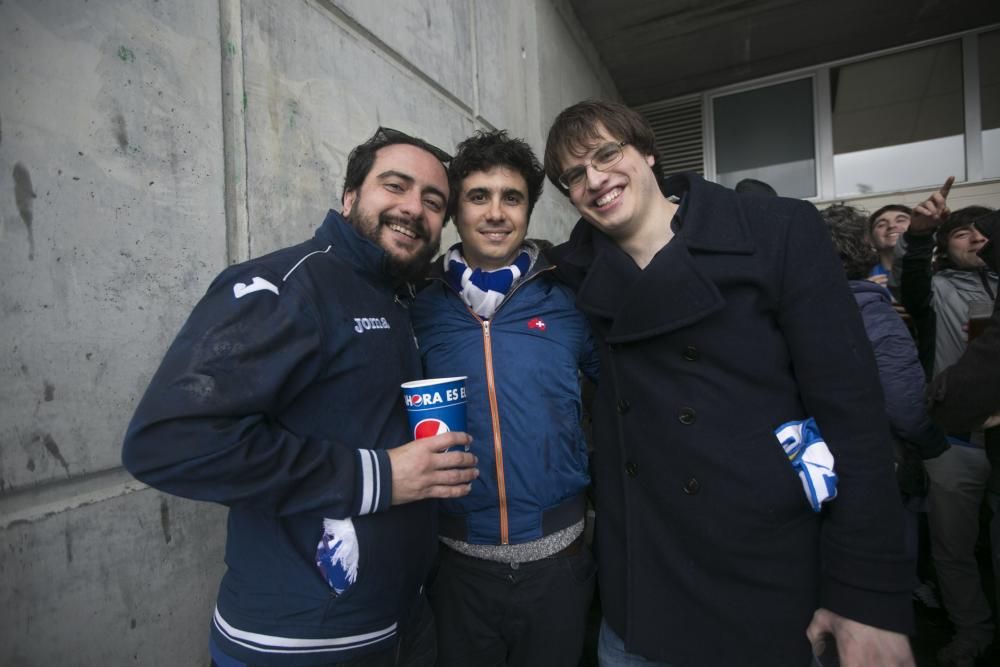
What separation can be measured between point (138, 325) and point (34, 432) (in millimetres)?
356

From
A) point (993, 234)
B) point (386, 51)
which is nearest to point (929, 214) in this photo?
point (993, 234)

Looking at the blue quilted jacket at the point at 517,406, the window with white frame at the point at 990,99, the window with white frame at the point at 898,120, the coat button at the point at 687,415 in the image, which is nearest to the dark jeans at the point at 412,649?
the blue quilted jacket at the point at 517,406

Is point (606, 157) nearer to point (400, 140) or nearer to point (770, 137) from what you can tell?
point (400, 140)

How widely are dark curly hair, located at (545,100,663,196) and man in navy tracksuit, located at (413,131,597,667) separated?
1.50 ft

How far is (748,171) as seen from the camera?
25.5 feet

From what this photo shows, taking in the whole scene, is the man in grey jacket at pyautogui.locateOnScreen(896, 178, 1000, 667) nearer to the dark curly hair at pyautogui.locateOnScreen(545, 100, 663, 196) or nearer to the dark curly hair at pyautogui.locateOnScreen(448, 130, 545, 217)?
the dark curly hair at pyautogui.locateOnScreen(545, 100, 663, 196)

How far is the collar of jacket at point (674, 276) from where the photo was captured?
135 centimetres

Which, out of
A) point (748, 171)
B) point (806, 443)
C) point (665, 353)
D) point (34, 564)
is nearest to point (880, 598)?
point (806, 443)

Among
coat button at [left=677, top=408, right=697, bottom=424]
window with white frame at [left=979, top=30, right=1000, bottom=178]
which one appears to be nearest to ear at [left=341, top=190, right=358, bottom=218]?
coat button at [left=677, top=408, right=697, bottom=424]

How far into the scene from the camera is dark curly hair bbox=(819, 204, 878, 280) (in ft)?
7.30

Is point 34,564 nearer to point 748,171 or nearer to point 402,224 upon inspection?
point 402,224

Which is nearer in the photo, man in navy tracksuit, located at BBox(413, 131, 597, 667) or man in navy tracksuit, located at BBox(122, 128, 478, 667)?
man in navy tracksuit, located at BBox(122, 128, 478, 667)

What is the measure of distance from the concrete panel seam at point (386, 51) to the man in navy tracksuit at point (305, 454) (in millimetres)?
1356

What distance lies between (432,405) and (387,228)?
68 cm
